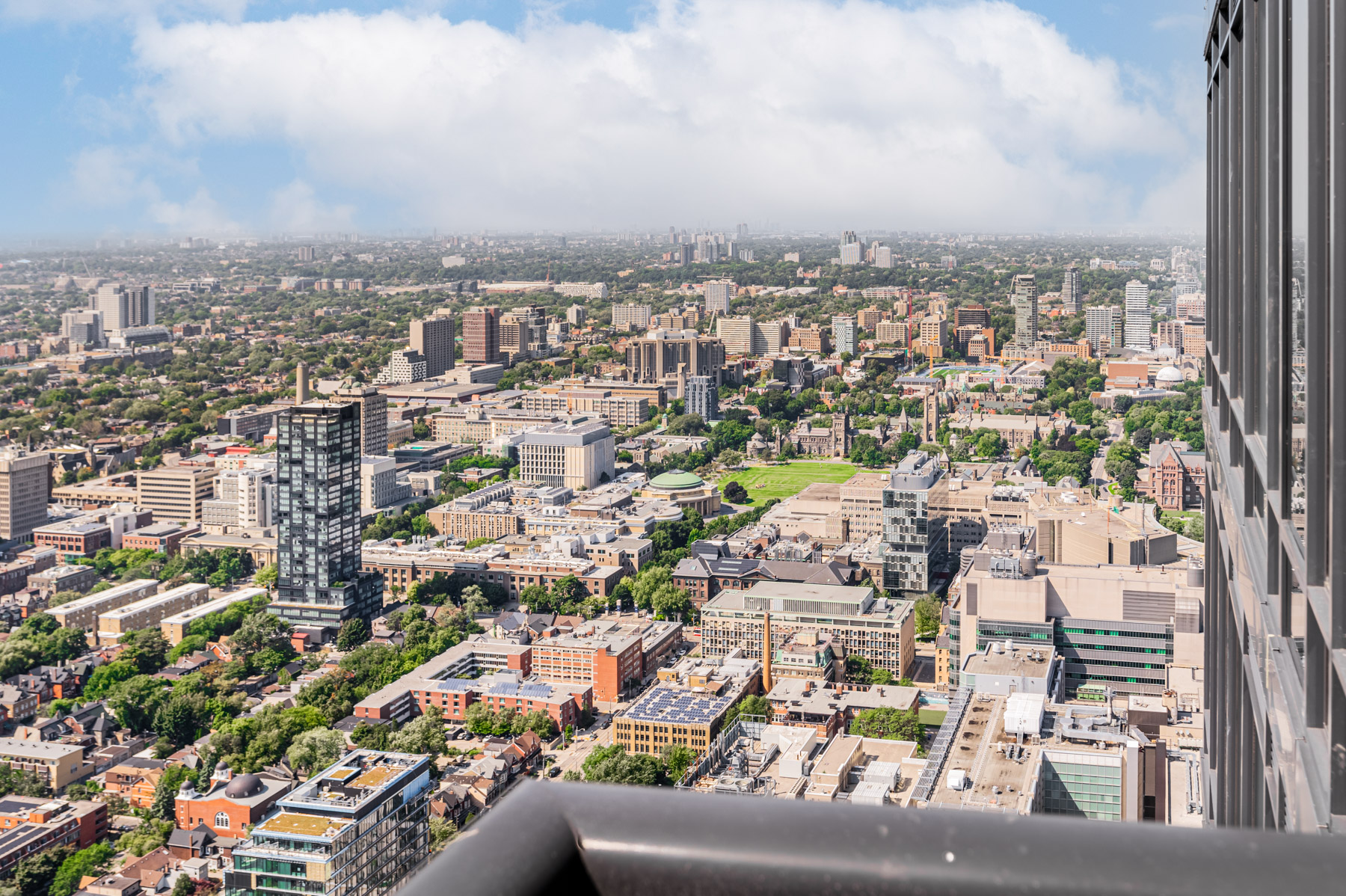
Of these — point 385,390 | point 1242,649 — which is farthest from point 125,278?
point 1242,649

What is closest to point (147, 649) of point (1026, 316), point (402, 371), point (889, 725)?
point (889, 725)

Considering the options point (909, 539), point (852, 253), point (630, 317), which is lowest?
point (909, 539)

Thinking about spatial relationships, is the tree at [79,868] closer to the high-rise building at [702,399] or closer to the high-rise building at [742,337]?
the high-rise building at [702,399]

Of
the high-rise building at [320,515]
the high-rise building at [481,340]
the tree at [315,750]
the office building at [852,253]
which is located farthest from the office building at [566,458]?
the office building at [852,253]

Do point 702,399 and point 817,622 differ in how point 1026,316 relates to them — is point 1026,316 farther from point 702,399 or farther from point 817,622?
point 817,622

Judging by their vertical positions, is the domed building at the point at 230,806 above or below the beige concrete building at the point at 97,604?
below

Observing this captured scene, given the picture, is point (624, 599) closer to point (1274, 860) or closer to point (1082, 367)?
point (1274, 860)
